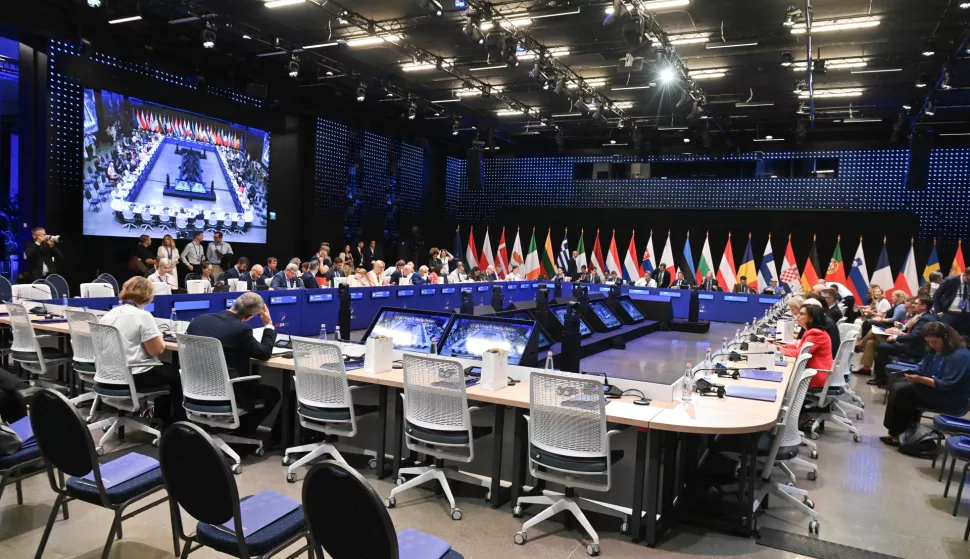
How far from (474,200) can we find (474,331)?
16.9 meters

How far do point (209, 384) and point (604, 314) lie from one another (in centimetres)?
689

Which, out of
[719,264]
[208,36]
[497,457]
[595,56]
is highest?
[595,56]

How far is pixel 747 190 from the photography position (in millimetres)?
17938

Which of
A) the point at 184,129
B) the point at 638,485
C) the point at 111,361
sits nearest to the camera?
the point at 638,485

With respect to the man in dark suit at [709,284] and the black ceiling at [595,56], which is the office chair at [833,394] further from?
the man in dark suit at [709,284]

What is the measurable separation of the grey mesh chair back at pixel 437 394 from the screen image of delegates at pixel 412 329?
4.18 ft

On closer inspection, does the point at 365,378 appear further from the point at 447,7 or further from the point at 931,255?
the point at 931,255

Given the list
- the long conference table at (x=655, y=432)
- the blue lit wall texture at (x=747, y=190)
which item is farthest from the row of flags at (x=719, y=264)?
the long conference table at (x=655, y=432)

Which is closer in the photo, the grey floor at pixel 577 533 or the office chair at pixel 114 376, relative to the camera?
the grey floor at pixel 577 533

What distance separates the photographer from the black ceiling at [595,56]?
930 centimetres

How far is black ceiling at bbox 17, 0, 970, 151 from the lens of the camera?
30.5 feet

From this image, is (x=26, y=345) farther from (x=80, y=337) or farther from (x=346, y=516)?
(x=346, y=516)

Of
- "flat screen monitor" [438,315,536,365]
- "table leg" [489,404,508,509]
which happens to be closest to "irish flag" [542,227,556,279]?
"flat screen monitor" [438,315,536,365]

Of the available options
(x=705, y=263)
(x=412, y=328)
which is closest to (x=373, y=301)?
(x=412, y=328)
